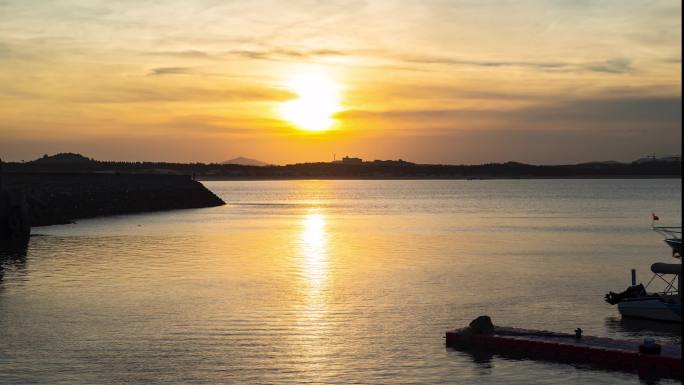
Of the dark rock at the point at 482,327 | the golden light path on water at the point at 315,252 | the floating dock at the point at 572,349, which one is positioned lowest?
the golden light path on water at the point at 315,252

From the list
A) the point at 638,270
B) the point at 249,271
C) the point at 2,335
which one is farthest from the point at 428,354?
the point at 638,270

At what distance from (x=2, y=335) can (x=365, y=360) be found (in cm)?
1432

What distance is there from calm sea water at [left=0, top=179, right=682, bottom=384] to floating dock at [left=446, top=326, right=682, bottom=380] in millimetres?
693

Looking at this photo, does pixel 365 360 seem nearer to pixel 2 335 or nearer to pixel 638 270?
pixel 2 335

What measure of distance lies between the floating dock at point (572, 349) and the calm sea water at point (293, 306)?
69 cm

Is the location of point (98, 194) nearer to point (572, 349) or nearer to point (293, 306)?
point (293, 306)

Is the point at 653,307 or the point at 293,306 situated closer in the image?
the point at 653,307

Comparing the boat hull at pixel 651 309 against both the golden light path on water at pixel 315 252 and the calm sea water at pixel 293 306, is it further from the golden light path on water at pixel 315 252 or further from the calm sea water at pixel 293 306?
the golden light path on water at pixel 315 252

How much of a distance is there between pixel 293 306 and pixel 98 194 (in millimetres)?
95589

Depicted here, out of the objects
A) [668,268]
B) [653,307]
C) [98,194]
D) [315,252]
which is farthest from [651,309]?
[98,194]

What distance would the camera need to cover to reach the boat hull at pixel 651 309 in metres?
34.6

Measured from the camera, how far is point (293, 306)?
3928 centimetres

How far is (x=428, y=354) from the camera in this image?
94.1 ft

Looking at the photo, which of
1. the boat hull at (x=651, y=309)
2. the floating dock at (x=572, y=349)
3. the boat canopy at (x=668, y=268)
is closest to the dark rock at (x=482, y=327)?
the floating dock at (x=572, y=349)
